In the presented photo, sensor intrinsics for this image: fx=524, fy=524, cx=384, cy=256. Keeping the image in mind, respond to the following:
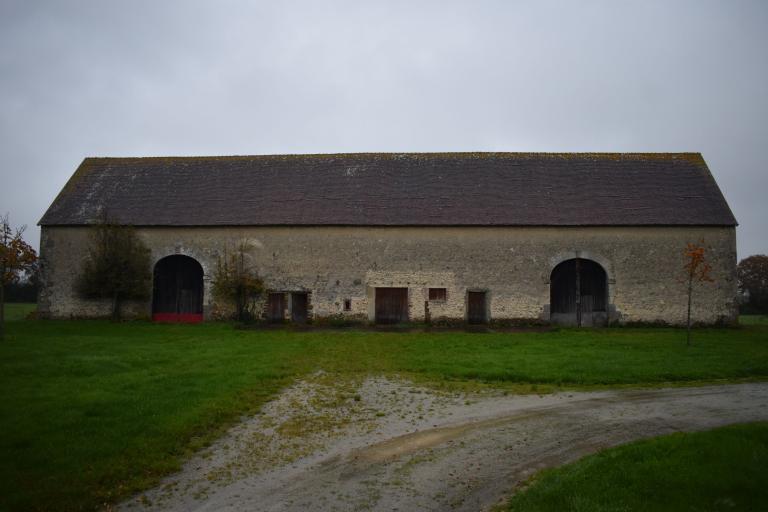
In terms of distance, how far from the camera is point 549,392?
9.59 meters

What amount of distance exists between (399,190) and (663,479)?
18175mm

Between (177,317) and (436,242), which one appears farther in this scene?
(177,317)

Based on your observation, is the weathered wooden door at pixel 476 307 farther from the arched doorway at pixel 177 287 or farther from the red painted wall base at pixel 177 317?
the arched doorway at pixel 177 287

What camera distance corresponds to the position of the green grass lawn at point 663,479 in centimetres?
466

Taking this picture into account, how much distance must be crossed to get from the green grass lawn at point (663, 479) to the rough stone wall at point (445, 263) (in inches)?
561

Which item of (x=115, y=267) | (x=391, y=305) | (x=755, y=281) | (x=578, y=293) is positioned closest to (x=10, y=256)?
(x=115, y=267)

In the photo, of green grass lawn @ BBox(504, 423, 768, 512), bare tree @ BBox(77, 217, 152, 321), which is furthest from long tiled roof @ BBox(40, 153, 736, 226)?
green grass lawn @ BBox(504, 423, 768, 512)

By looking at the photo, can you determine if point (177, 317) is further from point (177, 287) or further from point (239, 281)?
point (239, 281)

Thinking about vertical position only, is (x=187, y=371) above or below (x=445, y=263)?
below

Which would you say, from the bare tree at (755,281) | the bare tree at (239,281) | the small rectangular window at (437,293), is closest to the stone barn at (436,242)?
the small rectangular window at (437,293)

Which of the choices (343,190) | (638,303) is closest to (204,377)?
(343,190)

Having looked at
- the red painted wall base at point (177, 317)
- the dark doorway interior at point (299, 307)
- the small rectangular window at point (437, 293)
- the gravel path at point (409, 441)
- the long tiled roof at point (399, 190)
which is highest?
the long tiled roof at point (399, 190)

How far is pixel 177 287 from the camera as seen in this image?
22.1 meters

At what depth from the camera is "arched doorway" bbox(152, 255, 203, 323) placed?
22.0 meters
